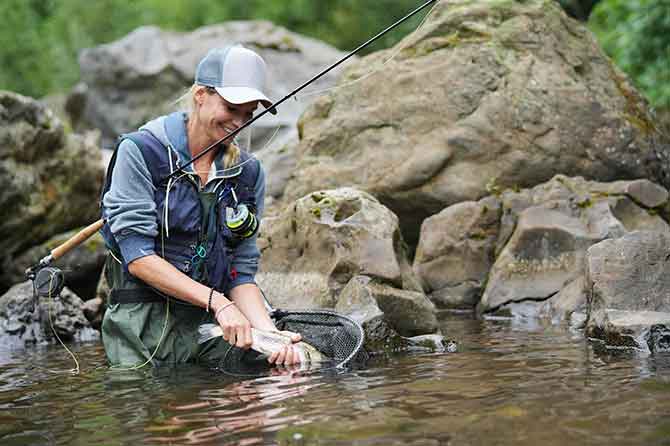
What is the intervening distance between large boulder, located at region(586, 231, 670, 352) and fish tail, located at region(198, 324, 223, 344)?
2.30 metres

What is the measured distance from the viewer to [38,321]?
26.0 ft

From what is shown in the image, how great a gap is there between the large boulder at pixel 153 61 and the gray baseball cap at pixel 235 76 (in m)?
16.9

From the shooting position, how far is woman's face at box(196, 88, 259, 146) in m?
5.05

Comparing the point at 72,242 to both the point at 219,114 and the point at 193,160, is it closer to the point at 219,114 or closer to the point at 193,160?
the point at 193,160

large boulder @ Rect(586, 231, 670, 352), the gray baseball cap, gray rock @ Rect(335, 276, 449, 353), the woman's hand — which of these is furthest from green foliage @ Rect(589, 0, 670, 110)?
the woman's hand

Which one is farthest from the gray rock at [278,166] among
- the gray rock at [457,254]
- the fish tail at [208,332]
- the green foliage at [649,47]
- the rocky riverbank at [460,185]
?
the green foliage at [649,47]

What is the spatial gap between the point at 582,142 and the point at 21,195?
596cm

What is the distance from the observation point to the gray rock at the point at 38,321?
25.7 feet

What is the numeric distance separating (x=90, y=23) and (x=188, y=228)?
37.6 m

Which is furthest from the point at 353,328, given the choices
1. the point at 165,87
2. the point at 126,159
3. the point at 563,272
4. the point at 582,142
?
the point at 165,87

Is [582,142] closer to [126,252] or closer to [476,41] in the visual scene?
[476,41]

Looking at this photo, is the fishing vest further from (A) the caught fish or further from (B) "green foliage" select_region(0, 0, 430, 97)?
(B) "green foliage" select_region(0, 0, 430, 97)

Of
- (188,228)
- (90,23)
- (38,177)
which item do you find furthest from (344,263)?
(90,23)

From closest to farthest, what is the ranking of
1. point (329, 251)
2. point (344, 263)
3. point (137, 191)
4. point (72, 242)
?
1. point (137, 191)
2. point (72, 242)
3. point (344, 263)
4. point (329, 251)
